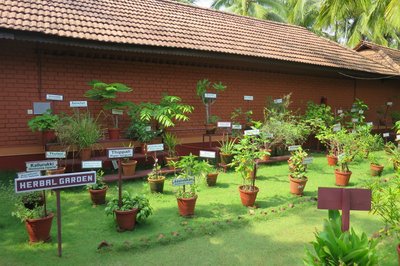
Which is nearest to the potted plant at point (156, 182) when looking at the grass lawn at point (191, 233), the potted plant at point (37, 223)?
the grass lawn at point (191, 233)

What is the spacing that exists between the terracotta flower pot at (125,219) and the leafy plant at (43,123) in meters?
2.91

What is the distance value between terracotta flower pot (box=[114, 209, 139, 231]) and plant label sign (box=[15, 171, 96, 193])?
2.73ft

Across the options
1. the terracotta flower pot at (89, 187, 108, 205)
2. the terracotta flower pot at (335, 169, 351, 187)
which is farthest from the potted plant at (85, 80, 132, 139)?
the terracotta flower pot at (335, 169, 351, 187)

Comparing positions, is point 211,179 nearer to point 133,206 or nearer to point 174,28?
point 133,206

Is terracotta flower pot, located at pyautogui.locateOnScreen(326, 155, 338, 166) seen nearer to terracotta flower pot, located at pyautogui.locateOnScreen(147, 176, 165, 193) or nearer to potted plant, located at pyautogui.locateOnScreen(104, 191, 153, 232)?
terracotta flower pot, located at pyautogui.locateOnScreen(147, 176, 165, 193)

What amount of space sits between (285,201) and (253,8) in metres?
19.8

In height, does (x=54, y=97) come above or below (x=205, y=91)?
below

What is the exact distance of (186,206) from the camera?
4738 millimetres

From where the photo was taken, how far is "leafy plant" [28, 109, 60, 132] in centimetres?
611

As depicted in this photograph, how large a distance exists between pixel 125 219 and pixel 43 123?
126 inches

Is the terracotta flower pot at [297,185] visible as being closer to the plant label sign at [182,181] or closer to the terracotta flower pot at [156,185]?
the plant label sign at [182,181]

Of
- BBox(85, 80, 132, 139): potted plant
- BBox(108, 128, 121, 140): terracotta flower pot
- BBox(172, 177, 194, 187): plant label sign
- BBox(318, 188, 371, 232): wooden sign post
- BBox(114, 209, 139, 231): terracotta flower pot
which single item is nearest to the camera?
BBox(318, 188, 371, 232): wooden sign post

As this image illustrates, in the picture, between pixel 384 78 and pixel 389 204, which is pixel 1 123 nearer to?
pixel 389 204

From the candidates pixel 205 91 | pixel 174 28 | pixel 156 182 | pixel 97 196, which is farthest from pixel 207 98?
pixel 97 196
